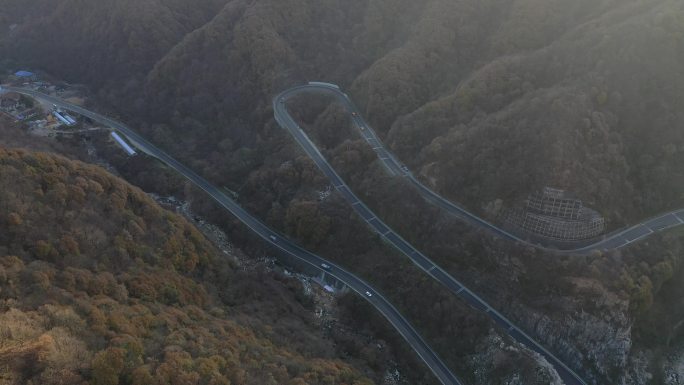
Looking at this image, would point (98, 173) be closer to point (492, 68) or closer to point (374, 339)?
point (374, 339)

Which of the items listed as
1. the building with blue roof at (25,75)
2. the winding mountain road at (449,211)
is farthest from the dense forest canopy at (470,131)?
the building with blue roof at (25,75)

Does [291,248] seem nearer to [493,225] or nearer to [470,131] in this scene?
[493,225]

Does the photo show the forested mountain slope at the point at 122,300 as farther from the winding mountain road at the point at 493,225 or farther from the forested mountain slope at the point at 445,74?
the forested mountain slope at the point at 445,74

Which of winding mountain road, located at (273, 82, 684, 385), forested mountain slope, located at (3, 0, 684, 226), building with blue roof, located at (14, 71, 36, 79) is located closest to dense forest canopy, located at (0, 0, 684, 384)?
forested mountain slope, located at (3, 0, 684, 226)

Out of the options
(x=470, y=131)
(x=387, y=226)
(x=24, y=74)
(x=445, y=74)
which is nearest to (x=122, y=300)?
(x=387, y=226)

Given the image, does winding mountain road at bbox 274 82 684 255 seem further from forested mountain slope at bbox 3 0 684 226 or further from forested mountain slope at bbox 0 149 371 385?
forested mountain slope at bbox 0 149 371 385

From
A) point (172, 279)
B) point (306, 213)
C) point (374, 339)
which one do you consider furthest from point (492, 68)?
point (172, 279)
